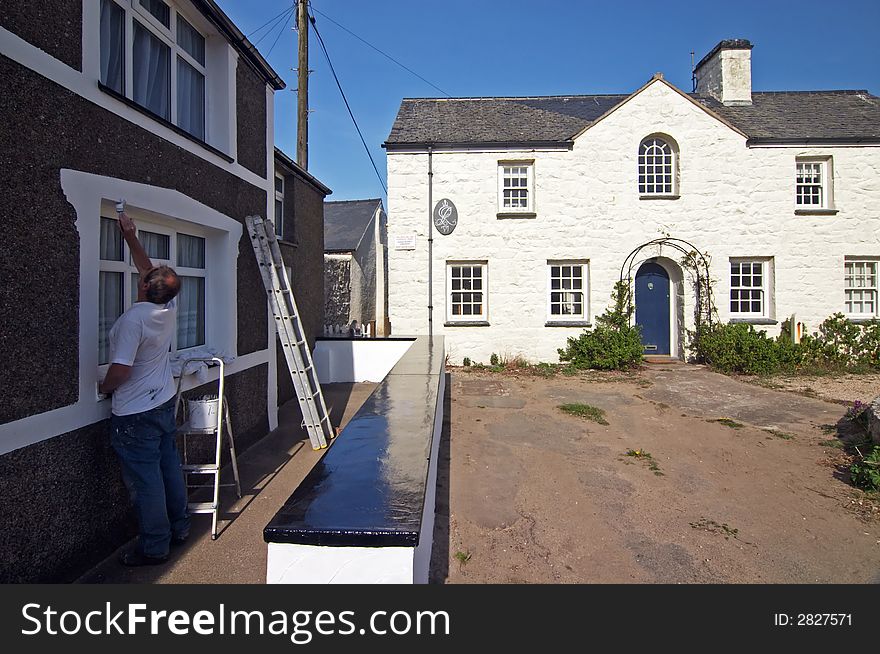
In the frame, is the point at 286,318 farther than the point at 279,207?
No

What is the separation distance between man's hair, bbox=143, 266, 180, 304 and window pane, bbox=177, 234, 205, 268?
1.69 meters

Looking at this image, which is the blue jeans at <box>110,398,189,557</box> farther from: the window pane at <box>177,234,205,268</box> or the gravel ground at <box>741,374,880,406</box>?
the gravel ground at <box>741,374,880,406</box>

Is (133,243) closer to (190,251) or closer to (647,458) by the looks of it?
(190,251)

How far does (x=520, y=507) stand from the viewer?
490cm

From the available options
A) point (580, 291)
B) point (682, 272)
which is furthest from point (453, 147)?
point (682, 272)

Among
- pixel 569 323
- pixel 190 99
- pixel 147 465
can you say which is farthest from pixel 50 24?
pixel 569 323

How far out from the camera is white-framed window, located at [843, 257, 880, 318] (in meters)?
13.7

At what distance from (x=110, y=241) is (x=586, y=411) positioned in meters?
7.15

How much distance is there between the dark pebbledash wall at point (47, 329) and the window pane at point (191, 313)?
5.28 feet

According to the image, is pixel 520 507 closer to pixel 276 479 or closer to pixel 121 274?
pixel 276 479

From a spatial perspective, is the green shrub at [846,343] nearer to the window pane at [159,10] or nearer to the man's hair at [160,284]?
the man's hair at [160,284]

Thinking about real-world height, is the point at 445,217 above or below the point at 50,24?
above

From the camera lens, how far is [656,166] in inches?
537

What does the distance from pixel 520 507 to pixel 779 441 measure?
4.35m
